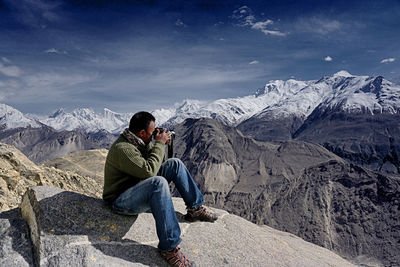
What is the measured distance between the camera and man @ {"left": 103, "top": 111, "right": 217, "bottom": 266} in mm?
3600

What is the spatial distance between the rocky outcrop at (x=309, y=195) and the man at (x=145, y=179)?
5713 centimetres

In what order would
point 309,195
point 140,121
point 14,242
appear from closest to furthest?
point 14,242 < point 140,121 < point 309,195

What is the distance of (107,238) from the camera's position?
380 cm

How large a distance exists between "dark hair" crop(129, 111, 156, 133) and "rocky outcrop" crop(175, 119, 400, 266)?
189ft

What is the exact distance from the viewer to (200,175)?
83500 millimetres

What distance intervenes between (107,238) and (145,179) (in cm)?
91

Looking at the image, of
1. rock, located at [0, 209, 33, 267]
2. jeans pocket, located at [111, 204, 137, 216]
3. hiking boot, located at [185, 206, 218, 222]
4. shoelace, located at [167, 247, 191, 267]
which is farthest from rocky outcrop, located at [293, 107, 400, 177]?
rock, located at [0, 209, 33, 267]

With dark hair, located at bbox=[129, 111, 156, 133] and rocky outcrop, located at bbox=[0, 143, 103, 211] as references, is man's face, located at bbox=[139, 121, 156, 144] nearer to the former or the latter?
dark hair, located at bbox=[129, 111, 156, 133]

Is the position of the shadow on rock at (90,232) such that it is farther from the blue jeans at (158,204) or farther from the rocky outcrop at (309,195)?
the rocky outcrop at (309,195)

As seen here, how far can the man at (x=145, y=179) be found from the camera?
3600 millimetres

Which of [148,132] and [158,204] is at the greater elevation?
[148,132]

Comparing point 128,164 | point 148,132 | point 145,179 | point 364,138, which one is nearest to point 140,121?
point 148,132

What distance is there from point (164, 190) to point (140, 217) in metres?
1.20

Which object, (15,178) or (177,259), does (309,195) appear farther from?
(177,259)
